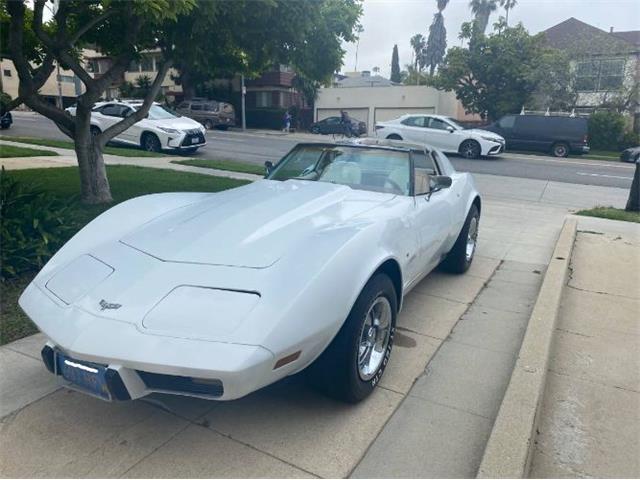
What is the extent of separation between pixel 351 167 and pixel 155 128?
40.2 feet

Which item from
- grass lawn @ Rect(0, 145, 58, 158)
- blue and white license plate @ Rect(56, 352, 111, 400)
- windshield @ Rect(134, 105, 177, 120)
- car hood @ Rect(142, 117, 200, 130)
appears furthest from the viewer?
windshield @ Rect(134, 105, 177, 120)

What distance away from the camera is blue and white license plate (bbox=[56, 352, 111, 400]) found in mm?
2172

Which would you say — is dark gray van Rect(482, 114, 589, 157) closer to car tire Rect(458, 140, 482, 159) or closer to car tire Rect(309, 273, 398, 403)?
car tire Rect(458, 140, 482, 159)

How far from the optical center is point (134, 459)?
91.0 inches

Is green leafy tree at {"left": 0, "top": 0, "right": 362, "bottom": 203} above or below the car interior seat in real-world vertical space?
above

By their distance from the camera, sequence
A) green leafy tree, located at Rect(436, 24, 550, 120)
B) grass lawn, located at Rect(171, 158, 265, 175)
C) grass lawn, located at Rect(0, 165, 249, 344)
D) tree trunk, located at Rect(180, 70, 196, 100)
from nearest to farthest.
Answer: grass lawn, located at Rect(0, 165, 249, 344) → grass lawn, located at Rect(171, 158, 265, 175) → green leafy tree, located at Rect(436, 24, 550, 120) → tree trunk, located at Rect(180, 70, 196, 100)

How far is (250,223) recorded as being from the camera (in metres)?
2.98

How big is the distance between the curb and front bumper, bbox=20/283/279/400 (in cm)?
112

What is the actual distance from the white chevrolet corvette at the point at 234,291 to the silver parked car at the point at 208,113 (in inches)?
1121

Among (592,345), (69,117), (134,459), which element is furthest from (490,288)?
(69,117)

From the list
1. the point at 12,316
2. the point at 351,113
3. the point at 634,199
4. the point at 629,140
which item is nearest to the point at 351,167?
the point at 12,316

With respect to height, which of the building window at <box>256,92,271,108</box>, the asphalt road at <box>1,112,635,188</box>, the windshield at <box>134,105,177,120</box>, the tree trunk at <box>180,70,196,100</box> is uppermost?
the tree trunk at <box>180,70,196,100</box>

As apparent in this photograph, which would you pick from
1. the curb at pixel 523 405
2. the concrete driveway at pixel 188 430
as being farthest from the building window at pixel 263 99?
the concrete driveway at pixel 188 430

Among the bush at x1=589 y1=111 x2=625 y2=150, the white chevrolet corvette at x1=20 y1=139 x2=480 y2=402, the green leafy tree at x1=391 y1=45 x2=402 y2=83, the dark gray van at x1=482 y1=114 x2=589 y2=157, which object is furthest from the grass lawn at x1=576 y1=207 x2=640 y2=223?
the green leafy tree at x1=391 y1=45 x2=402 y2=83
